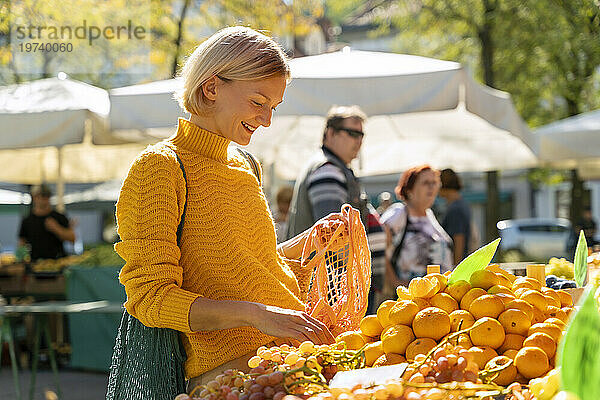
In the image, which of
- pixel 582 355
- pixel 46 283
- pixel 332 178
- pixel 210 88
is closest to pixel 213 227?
pixel 210 88

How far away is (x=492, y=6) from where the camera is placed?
1090 cm

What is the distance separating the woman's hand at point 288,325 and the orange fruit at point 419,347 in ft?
0.61

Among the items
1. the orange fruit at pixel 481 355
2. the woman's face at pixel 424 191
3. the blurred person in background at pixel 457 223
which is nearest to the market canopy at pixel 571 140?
the blurred person in background at pixel 457 223

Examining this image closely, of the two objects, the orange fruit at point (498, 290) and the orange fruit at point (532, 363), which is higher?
the orange fruit at point (498, 290)

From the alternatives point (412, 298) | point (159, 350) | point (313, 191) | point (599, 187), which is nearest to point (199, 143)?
point (159, 350)

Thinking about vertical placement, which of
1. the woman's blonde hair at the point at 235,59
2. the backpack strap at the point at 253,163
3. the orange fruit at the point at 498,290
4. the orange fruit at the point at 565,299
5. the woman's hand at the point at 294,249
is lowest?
the orange fruit at the point at 565,299

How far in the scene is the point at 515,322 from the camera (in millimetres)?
1632

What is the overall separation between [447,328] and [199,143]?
762mm

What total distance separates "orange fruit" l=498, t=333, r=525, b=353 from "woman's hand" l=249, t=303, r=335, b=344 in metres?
0.36

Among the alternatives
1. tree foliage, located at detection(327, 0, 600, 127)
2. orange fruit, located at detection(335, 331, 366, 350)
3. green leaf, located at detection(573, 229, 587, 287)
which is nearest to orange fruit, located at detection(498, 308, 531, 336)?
orange fruit, located at detection(335, 331, 366, 350)

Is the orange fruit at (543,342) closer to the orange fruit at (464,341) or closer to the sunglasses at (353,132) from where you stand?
the orange fruit at (464,341)

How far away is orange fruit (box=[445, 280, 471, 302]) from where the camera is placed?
1.79 m

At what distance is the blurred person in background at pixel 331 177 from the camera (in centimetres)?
405

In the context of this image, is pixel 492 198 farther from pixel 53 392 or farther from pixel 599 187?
pixel 599 187
